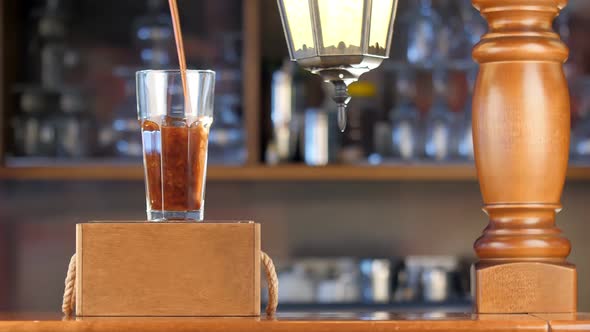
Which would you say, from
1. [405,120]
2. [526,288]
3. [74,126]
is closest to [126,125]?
[74,126]

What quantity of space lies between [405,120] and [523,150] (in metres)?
1.93

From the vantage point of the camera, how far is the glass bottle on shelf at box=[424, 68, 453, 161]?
2.88m

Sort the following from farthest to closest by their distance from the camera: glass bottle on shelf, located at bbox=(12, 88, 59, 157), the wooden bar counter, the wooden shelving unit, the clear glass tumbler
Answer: glass bottle on shelf, located at bbox=(12, 88, 59, 157) < the wooden shelving unit < the clear glass tumbler < the wooden bar counter

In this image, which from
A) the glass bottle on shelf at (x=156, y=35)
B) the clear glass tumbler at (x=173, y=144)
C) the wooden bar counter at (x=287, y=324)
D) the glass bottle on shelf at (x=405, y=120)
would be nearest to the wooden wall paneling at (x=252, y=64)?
the glass bottle on shelf at (x=156, y=35)

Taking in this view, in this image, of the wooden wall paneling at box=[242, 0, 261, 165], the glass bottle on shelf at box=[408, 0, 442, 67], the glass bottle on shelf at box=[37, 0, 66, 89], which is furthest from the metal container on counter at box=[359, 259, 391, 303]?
the glass bottle on shelf at box=[37, 0, 66, 89]

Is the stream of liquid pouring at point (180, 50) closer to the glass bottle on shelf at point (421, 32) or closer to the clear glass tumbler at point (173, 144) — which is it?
the clear glass tumbler at point (173, 144)

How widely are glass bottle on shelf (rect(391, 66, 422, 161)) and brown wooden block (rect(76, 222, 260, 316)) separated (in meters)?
2.01

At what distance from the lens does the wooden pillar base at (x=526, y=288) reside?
0.97 meters

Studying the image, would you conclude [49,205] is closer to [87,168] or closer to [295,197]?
[87,168]

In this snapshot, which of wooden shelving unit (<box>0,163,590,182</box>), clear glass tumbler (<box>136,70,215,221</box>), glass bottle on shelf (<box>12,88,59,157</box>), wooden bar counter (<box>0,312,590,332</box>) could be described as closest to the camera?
wooden bar counter (<box>0,312,590,332</box>)

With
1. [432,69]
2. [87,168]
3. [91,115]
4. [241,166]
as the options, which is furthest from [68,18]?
[432,69]

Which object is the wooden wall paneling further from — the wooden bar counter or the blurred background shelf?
the wooden bar counter

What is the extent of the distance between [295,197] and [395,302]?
0.48 m

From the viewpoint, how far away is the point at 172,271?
2.98 feet
